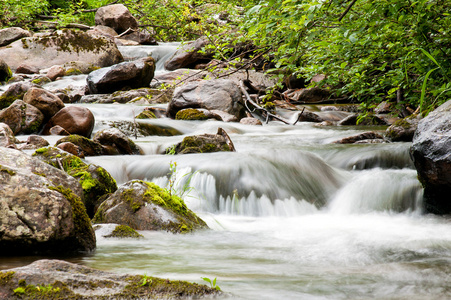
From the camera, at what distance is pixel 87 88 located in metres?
16.0

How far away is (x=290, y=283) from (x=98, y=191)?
10.2 feet

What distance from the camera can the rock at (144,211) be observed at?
4.16 m

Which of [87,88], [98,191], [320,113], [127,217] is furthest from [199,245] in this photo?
[87,88]

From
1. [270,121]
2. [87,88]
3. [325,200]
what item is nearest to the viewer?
[325,200]

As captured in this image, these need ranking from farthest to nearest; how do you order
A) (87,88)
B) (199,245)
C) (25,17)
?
(25,17) → (87,88) → (199,245)

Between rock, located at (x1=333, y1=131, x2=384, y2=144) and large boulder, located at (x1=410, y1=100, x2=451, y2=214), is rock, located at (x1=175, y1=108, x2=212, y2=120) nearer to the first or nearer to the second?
rock, located at (x1=333, y1=131, x2=384, y2=144)

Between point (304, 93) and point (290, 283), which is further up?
point (304, 93)

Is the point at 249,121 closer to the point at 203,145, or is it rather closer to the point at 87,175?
the point at 203,145

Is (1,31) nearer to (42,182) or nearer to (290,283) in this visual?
(42,182)

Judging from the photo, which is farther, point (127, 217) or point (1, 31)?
point (1, 31)

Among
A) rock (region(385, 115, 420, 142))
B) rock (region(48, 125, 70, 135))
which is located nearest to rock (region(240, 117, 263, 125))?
rock (region(385, 115, 420, 142))

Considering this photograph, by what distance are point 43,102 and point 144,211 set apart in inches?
256

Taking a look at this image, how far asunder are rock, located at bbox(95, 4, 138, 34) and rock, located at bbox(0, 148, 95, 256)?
24.0 metres

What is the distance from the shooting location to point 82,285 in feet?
6.28
